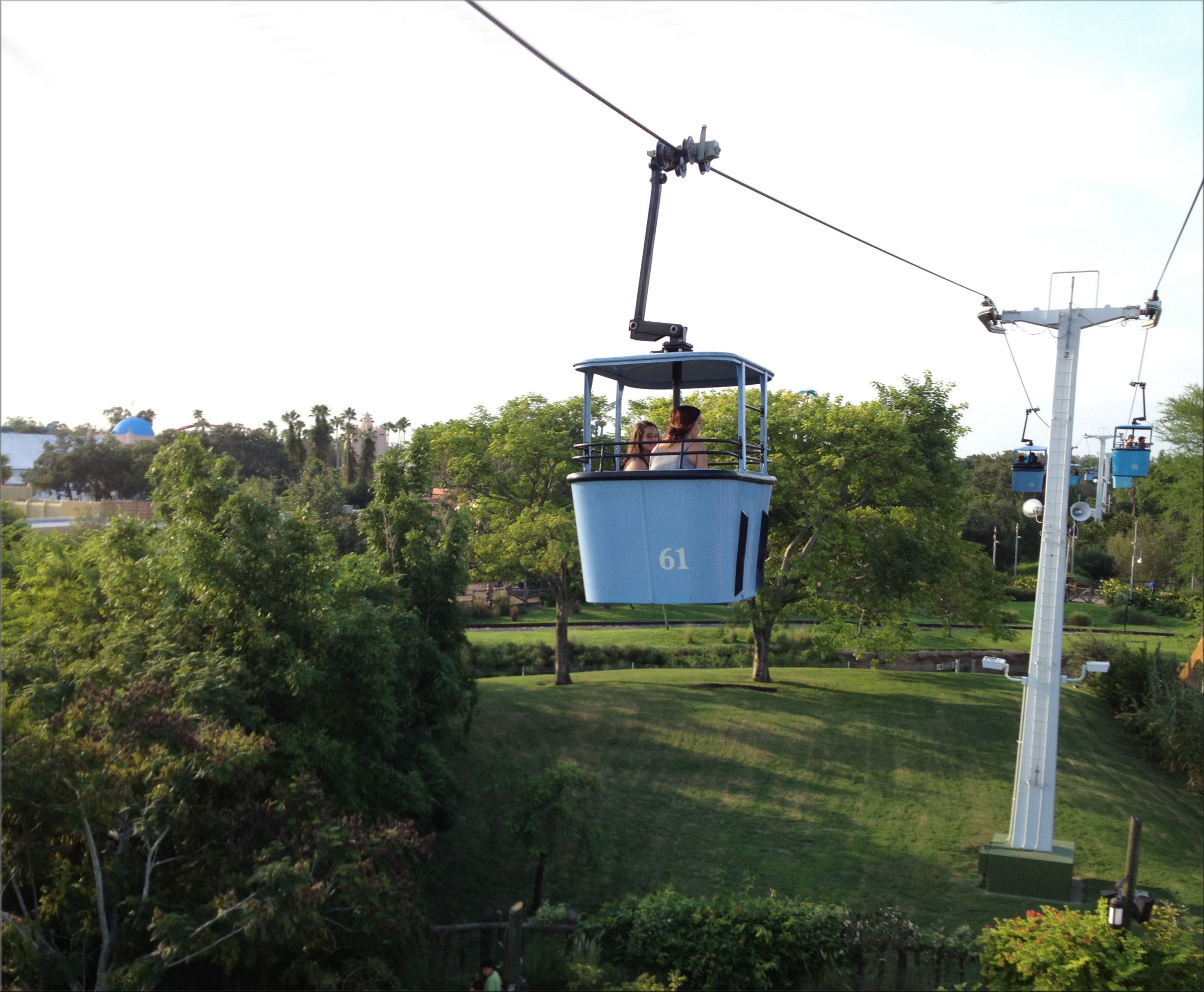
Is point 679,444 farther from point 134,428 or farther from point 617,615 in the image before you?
point 134,428

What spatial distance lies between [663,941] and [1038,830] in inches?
362

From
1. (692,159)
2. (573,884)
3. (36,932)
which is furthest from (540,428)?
(692,159)

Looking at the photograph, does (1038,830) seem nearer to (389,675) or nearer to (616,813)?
(616,813)

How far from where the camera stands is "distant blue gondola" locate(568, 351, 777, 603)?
7750 mm

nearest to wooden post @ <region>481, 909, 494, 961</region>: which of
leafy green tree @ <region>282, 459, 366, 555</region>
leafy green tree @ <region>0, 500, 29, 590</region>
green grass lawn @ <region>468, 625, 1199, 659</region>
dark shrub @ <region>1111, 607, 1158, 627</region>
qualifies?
leafy green tree @ <region>0, 500, 29, 590</region>

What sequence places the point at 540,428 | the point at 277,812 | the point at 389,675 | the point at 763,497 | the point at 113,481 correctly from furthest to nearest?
the point at 113,481, the point at 540,428, the point at 389,675, the point at 277,812, the point at 763,497

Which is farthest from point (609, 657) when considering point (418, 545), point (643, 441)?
point (643, 441)

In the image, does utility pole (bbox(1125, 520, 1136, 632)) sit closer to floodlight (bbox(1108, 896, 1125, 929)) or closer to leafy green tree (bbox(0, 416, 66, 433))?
floodlight (bbox(1108, 896, 1125, 929))

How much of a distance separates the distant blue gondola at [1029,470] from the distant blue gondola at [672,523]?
1408 centimetres

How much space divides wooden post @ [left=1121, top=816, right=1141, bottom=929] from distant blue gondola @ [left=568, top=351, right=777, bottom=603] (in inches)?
308

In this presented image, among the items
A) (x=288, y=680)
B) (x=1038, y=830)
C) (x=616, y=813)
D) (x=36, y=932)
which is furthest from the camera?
(x=616, y=813)

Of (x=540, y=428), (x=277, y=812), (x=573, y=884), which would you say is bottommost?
(x=573, y=884)

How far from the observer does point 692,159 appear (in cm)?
789

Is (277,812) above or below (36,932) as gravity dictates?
above
